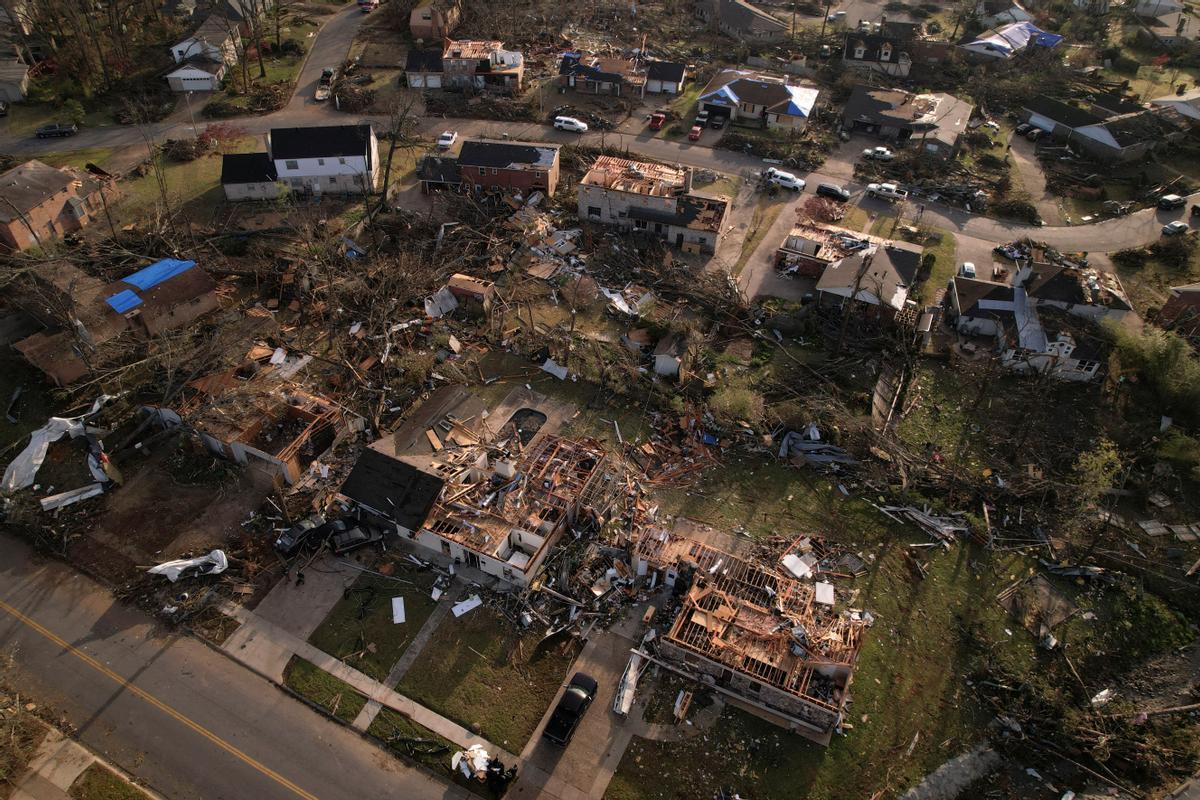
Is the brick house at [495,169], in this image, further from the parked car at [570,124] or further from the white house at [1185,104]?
the white house at [1185,104]

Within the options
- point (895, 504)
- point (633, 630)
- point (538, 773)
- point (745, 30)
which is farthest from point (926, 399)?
point (745, 30)

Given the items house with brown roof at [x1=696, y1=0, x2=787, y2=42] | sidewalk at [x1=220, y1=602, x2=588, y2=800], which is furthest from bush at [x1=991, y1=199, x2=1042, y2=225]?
sidewalk at [x1=220, y1=602, x2=588, y2=800]

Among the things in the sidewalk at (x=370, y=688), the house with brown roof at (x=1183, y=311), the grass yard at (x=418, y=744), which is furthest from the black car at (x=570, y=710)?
the house with brown roof at (x=1183, y=311)

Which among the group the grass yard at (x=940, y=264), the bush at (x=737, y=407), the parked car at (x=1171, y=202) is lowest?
the bush at (x=737, y=407)

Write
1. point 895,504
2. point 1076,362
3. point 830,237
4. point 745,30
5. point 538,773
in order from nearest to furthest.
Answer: point 538,773, point 895,504, point 1076,362, point 830,237, point 745,30

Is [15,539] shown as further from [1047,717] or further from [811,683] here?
[1047,717]

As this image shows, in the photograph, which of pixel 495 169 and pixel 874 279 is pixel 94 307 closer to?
pixel 495 169
